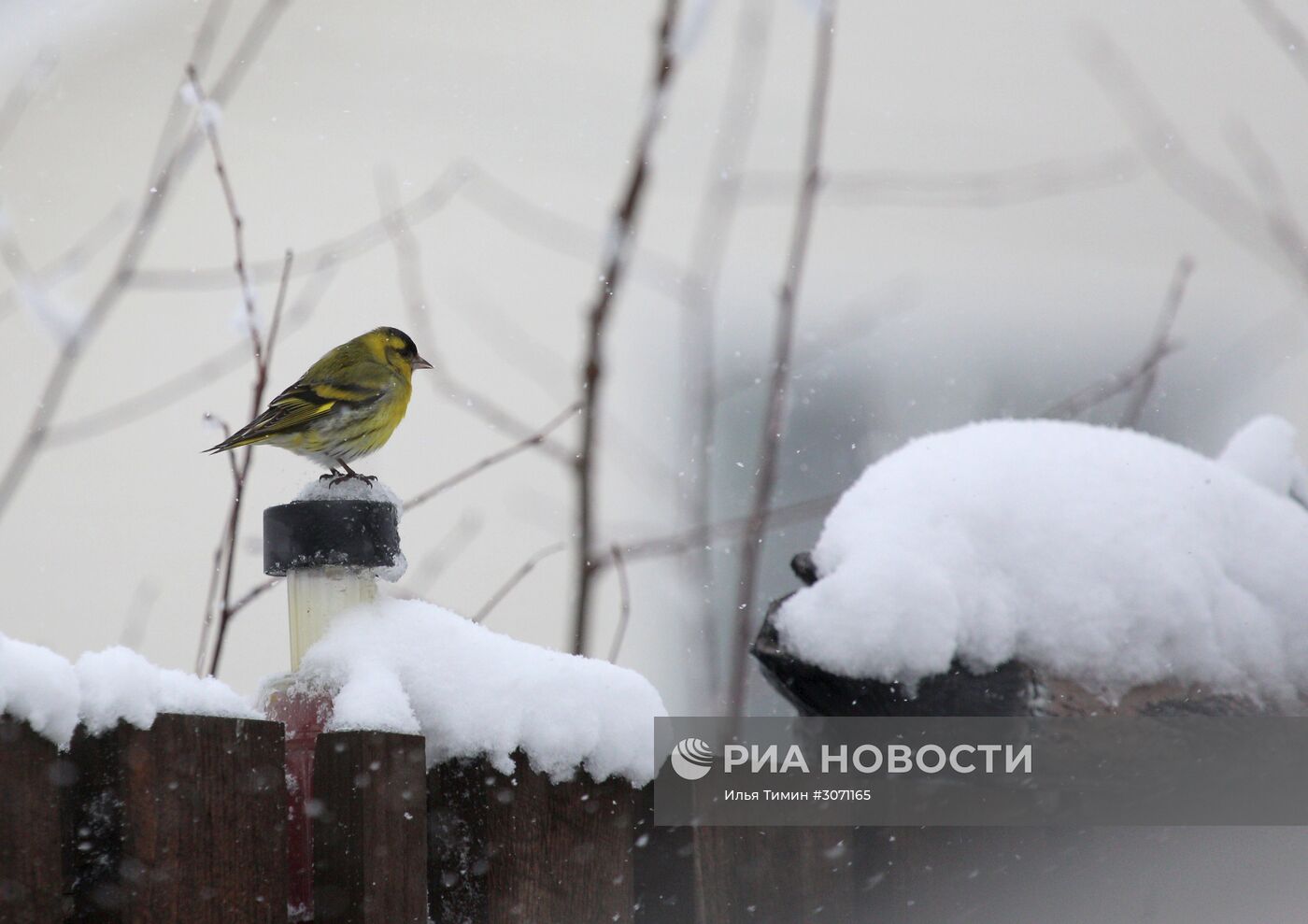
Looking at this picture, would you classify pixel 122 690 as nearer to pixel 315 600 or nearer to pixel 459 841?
pixel 315 600

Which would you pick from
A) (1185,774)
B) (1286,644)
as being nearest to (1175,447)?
(1286,644)

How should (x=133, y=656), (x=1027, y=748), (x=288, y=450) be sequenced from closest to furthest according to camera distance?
1. (x=133, y=656)
2. (x=1027, y=748)
3. (x=288, y=450)

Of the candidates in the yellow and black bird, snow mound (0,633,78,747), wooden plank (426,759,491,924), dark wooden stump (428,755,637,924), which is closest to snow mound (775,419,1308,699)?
dark wooden stump (428,755,637,924)

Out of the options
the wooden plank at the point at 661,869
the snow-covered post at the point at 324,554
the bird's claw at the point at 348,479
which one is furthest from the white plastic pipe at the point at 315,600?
the wooden plank at the point at 661,869

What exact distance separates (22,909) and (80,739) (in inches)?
5.7

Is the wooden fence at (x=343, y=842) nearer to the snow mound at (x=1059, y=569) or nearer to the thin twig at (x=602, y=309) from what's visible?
the snow mound at (x=1059, y=569)

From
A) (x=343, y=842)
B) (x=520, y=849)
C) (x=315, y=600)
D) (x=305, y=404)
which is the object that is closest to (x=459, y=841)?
(x=520, y=849)

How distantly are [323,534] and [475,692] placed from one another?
0.26m

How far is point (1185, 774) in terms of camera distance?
1.79m

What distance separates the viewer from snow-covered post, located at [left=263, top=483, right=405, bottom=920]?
1.35 m

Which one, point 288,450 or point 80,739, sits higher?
point 288,450

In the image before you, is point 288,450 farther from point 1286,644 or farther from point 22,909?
point 1286,644

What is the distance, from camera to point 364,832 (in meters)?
1.23

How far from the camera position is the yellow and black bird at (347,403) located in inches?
108
